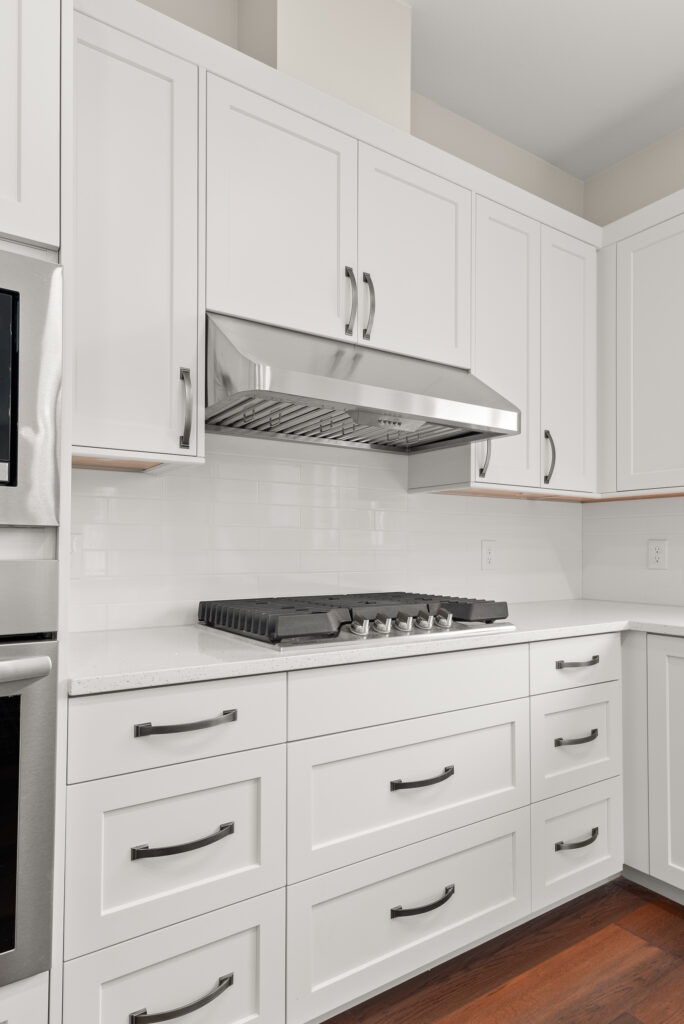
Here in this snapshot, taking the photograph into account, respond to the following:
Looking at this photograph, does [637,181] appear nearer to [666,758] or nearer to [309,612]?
[666,758]

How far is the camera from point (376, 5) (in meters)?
2.14

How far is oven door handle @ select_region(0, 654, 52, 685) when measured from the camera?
1.10 metres

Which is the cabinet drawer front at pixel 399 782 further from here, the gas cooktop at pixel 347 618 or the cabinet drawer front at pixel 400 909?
the gas cooktop at pixel 347 618

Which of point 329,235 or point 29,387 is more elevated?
point 329,235

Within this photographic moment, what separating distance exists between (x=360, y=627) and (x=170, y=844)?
0.63 metres

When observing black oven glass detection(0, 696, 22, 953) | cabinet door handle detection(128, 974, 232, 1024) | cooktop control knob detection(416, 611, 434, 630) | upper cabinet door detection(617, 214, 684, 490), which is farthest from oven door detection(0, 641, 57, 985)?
upper cabinet door detection(617, 214, 684, 490)

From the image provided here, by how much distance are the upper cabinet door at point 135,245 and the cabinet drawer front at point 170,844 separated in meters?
0.76

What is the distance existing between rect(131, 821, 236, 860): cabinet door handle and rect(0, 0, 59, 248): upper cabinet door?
1150 mm

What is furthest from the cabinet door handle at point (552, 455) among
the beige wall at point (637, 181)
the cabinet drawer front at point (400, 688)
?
the beige wall at point (637, 181)

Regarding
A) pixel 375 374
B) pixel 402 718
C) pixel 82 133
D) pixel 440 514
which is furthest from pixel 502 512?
pixel 82 133

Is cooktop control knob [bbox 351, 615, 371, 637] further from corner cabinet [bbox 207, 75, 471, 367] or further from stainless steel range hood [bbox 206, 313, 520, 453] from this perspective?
corner cabinet [bbox 207, 75, 471, 367]

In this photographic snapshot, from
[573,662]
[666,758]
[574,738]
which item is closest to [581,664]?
[573,662]

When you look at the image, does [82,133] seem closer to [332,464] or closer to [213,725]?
[332,464]

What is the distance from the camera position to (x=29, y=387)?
1.13 m
